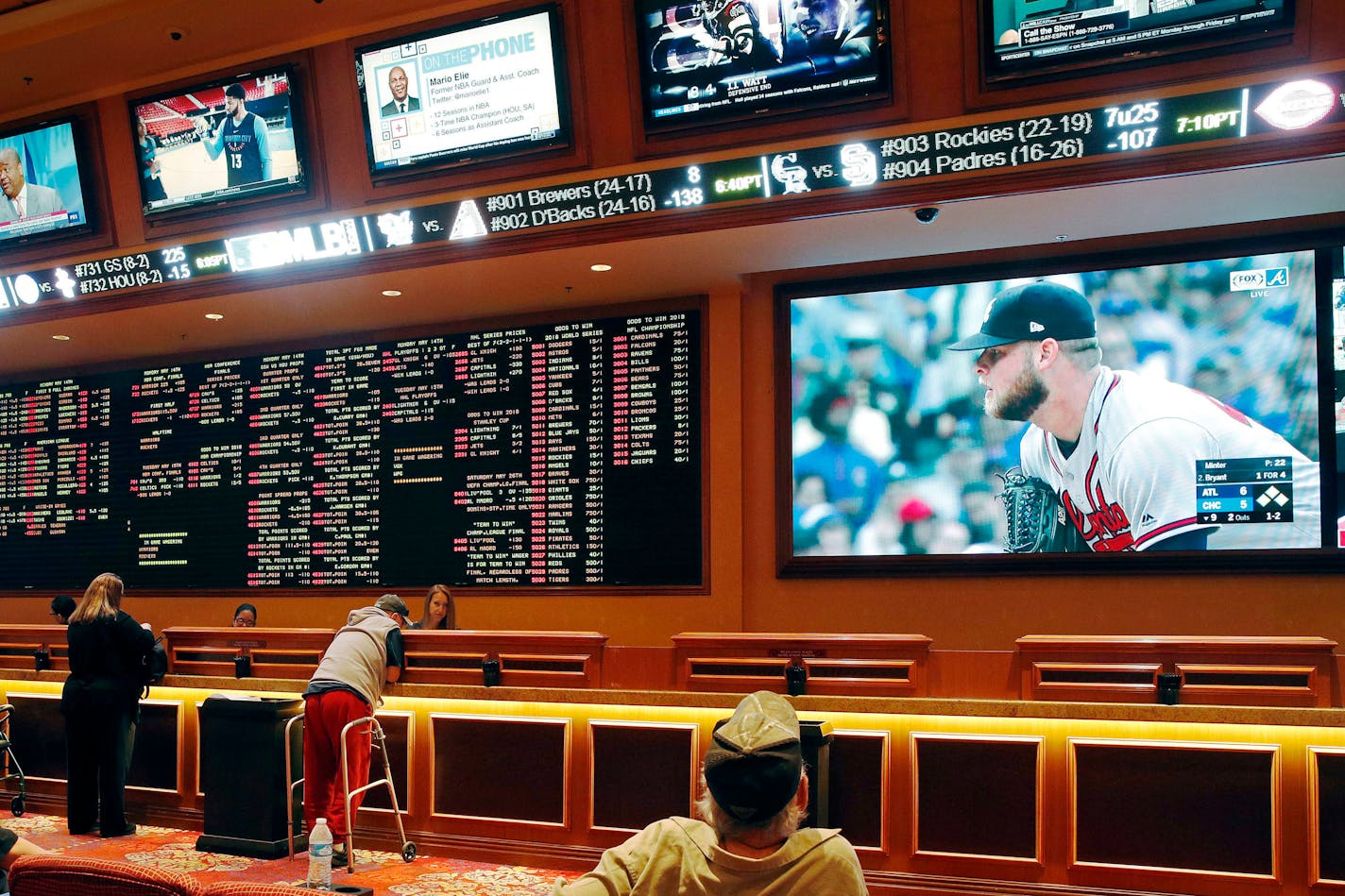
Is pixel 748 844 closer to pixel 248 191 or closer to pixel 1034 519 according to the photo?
pixel 1034 519

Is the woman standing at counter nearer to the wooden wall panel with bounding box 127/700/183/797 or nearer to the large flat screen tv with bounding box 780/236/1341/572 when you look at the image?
the wooden wall panel with bounding box 127/700/183/797

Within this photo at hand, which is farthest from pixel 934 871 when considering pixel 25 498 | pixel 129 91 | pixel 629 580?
pixel 25 498

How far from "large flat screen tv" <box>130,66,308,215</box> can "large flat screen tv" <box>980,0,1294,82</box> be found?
13.3 ft

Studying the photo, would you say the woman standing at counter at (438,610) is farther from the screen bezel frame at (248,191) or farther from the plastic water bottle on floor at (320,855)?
the screen bezel frame at (248,191)

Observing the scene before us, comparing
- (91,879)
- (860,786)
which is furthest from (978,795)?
(91,879)

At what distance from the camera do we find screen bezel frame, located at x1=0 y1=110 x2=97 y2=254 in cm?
739

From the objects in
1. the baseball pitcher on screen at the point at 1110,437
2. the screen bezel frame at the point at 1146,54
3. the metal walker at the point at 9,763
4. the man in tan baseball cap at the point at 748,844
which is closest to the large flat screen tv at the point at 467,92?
the screen bezel frame at the point at 1146,54

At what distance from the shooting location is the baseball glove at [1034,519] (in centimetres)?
611

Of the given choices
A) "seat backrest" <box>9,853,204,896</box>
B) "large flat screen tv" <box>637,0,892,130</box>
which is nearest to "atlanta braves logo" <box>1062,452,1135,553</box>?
"large flat screen tv" <box>637,0,892,130</box>

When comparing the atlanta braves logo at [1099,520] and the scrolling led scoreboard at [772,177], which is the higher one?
the scrolling led scoreboard at [772,177]

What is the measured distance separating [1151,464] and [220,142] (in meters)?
5.75

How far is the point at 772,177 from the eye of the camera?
564 centimetres

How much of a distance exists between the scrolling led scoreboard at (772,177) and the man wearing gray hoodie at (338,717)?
2.34m

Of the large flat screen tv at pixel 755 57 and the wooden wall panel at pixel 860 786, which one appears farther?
Result: the large flat screen tv at pixel 755 57
